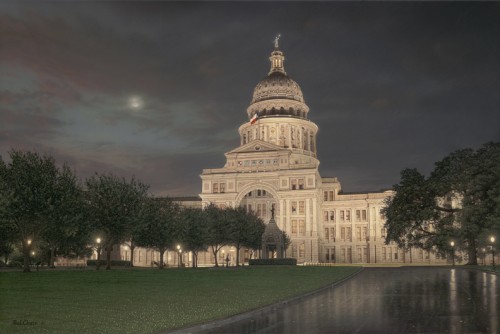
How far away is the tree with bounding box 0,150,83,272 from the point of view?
5944 cm

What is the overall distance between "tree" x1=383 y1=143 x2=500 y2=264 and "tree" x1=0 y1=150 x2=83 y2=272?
4719cm

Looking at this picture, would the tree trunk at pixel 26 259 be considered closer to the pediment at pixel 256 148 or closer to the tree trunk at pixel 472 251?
the tree trunk at pixel 472 251

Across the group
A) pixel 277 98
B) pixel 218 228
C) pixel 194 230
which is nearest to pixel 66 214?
pixel 194 230

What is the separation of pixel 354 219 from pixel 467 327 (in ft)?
413

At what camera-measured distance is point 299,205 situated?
444 ft

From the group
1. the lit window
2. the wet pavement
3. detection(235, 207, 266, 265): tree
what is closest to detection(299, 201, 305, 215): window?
the lit window

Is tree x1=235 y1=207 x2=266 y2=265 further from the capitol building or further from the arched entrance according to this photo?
the arched entrance

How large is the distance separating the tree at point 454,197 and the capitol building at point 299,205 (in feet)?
151

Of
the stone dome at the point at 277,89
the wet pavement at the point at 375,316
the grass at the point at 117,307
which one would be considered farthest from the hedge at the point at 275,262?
the stone dome at the point at 277,89

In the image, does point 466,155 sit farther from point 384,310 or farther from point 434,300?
point 384,310

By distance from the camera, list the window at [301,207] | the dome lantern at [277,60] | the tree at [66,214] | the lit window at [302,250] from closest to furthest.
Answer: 1. the tree at [66,214]
2. the lit window at [302,250]
3. the window at [301,207]
4. the dome lantern at [277,60]

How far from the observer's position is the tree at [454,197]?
7119 cm

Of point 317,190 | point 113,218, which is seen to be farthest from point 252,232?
point 113,218

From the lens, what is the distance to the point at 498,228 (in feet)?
204
